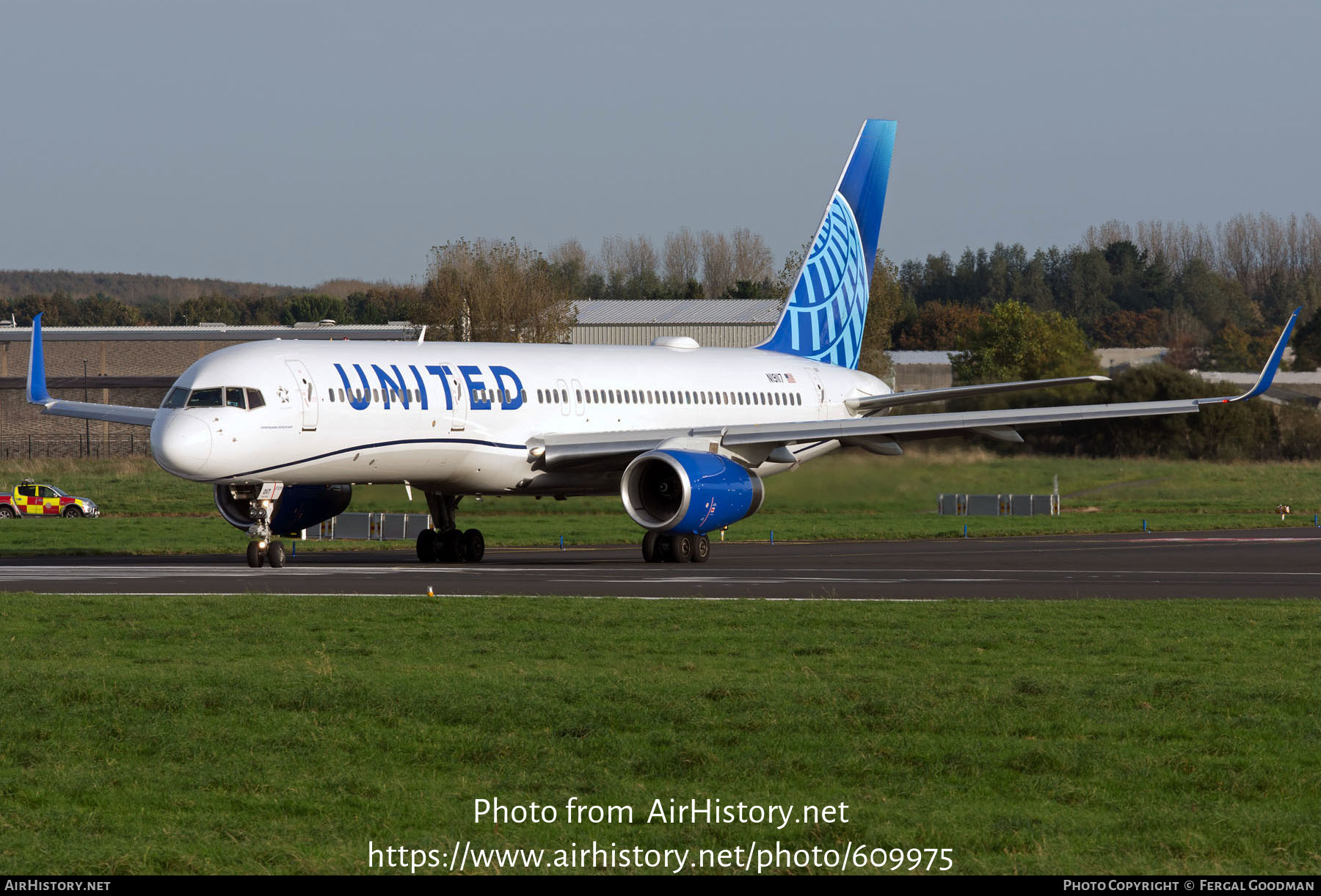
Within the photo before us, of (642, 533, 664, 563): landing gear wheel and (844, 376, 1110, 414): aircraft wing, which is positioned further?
(844, 376, 1110, 414): aircraft wing

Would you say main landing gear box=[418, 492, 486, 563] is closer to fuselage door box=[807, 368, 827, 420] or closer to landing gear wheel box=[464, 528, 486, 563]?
landing gear wheel box=[464, 528, 486, 563]

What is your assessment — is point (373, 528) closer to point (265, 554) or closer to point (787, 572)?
point (265, 554)

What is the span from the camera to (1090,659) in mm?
15234

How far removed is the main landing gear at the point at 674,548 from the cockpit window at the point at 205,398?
829 centimetres

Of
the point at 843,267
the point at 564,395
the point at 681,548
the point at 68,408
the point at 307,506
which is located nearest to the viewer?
the point at 681,548

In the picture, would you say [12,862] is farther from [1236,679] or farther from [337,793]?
[1236,679]

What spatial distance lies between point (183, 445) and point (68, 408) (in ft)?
24.7

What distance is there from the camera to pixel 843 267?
42.9 meters

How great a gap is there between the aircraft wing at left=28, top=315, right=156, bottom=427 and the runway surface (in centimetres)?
287

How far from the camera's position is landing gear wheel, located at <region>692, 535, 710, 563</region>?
102ft

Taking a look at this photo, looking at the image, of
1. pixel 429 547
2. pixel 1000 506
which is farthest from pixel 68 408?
pixel 1000 506

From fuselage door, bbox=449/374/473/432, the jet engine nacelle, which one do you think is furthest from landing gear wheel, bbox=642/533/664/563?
the jet engine nacelle

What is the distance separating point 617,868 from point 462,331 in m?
75.8

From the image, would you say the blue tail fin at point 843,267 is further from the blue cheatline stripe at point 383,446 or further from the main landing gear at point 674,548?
the blue cheatline stripe at point 383,446
